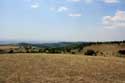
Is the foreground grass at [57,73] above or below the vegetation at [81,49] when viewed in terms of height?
below

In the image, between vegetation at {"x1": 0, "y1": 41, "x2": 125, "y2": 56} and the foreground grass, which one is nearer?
the foreground grass

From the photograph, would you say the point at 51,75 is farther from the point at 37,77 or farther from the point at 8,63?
the point at 8,63

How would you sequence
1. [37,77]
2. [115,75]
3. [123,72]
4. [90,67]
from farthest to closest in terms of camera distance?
[90,67] < [123,72] < [115,75] < [37,77]

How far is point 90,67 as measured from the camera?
92.2 ft

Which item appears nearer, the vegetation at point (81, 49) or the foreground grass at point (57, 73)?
the foreground grass at point (57, 73)

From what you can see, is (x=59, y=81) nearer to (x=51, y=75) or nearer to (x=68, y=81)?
(x=68, y=81)

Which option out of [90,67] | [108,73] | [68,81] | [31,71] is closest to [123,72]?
[108,73]

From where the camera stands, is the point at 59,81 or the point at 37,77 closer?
the point at 59,81

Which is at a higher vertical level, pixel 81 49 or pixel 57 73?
pixel 81 49

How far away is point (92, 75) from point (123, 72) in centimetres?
378

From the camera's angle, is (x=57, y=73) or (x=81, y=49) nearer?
(x=57, y=73)

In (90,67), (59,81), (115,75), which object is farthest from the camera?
(90,67)

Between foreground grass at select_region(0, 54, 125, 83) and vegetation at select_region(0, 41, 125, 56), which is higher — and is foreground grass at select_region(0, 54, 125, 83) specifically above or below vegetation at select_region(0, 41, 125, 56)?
below

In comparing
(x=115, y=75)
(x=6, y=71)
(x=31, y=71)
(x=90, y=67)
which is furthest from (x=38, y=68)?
(x=115, y=75)
